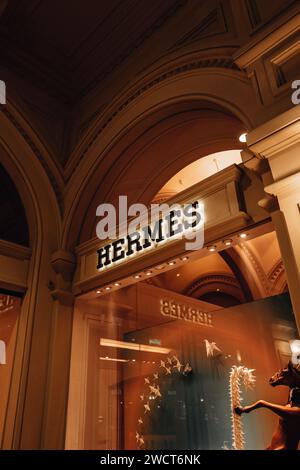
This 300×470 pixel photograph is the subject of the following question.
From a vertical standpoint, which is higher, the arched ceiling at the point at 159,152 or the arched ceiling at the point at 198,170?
the arched ceiling at the point at 198,170

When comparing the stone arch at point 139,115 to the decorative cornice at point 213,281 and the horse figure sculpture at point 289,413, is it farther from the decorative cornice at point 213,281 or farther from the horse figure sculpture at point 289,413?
the decorative cornice at point 213,281

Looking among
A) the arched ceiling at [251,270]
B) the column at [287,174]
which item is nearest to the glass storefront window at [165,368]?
the column at [287,174]

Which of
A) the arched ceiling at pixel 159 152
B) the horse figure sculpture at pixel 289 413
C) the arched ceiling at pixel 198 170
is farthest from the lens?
the arched ceiling at pixel 198 170

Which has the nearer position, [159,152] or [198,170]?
[159,152]

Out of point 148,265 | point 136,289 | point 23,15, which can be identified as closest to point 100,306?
point 136,289

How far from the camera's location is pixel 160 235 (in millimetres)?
3773

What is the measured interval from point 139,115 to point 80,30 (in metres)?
1.58

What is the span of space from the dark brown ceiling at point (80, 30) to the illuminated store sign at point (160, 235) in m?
2.66

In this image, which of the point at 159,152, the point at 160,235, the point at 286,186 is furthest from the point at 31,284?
the point at 286,186

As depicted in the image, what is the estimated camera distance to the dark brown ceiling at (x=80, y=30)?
465cm

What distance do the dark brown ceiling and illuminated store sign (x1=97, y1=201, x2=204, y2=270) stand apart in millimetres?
2661

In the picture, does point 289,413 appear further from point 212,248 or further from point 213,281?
point 213,281

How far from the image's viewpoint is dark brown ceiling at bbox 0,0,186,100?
465 centimetres

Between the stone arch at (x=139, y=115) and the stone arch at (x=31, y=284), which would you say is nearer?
the stone arch at (x=139, y=115)
